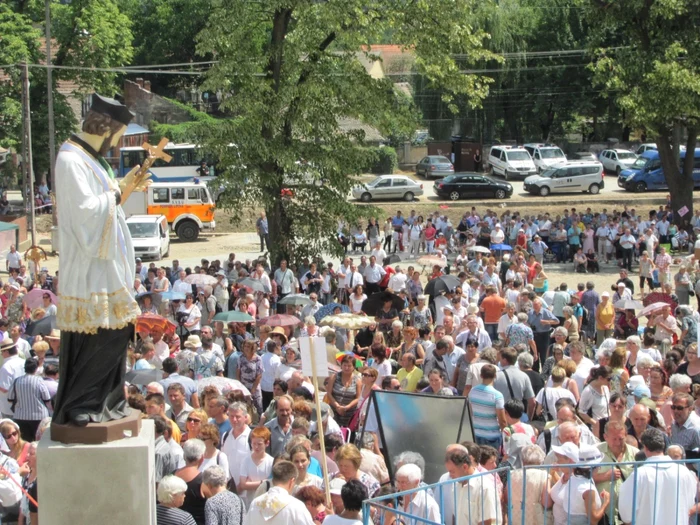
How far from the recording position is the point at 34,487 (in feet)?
26.9

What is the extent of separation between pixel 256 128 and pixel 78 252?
16.2 m

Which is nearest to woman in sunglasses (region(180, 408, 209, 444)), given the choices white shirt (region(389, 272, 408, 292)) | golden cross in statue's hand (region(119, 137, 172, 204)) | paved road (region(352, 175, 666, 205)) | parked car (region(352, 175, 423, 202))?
golden cross in statue's hand (region(119, 137, 172, 204))

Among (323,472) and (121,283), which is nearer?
(121,283)

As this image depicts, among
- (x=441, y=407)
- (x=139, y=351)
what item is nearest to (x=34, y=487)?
(x=441, y=407)

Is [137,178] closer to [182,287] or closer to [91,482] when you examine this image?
[91,482]

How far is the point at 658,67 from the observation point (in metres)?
30.2

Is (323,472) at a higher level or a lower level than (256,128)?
lower

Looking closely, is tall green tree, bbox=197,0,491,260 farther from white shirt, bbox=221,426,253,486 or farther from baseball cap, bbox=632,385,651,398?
white shirt, bbox=221,426,253,486

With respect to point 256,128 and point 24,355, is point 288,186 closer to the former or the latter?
point 256,128

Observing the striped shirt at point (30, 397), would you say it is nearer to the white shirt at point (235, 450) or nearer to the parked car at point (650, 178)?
the white shirt at point (235, 450)

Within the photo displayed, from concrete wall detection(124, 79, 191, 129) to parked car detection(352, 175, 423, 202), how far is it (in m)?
19.1

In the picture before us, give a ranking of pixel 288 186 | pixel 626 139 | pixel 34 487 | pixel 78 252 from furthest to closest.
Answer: pixel 626 139 < pixel 288 186 < pixel 34 487 < pixel 78 252

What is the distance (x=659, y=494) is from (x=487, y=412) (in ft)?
9.40

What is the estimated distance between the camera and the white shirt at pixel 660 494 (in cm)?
757
